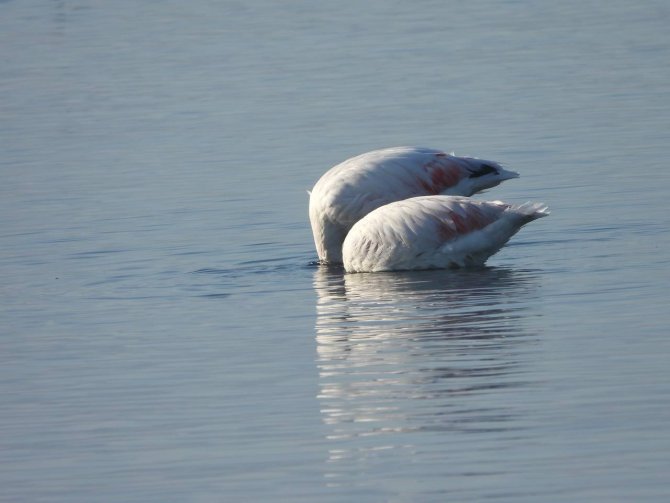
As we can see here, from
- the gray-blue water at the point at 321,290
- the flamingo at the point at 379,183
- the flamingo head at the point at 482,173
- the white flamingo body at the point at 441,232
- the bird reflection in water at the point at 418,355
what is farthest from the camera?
the flamingo head at the point at 482,173

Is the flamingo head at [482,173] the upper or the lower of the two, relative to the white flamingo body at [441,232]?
upper

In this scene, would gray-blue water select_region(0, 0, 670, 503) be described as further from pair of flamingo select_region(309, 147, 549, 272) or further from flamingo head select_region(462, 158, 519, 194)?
flamingo head select_region(462, 158, 519, 194)

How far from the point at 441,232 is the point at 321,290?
0.89 meters

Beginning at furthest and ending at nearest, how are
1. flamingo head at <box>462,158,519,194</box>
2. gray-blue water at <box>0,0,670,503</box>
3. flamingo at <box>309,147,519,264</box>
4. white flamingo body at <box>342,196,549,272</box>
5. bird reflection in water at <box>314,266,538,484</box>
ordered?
flamingo head at <box>462,158,519,194</box> → flamingo at <box>309,147,519,264</box> → white flamingo body at <box>342,196,549,272</box> → bird reflection in water at <box>314,266,538,484</box> → gray-blue water at <box>0,0,670,503</box>

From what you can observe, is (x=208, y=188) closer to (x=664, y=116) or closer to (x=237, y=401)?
(x=664, y=116)

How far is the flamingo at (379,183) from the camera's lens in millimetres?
12328

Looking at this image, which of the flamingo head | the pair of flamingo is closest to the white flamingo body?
the pair of flamingo

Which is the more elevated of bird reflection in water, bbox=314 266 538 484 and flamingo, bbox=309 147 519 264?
flamingo, bbox=309 147 519 264

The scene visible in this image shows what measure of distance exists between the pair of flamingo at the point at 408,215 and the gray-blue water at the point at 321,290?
0.21 m

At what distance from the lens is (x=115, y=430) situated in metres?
7.78

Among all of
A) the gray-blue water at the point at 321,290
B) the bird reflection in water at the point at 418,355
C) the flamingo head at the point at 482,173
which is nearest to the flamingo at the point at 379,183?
the flamingo head at the point at 482,173

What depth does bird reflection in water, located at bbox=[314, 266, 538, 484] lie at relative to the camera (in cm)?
735

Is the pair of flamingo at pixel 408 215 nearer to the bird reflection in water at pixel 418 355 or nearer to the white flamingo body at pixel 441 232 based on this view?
the white flamingo body at pixel 441 232

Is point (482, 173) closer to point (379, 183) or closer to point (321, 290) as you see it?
point (379, 183)
